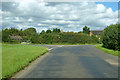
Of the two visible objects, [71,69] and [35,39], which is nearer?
[71,69]

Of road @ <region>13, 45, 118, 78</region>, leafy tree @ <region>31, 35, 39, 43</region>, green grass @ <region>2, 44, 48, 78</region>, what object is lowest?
road @ <region>13, 45, 118, 78</region>

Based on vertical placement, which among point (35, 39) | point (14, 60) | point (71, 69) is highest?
point (35, 39)

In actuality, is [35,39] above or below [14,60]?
above

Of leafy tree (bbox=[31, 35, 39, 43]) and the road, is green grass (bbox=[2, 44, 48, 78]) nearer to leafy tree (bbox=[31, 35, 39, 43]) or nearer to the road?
the road

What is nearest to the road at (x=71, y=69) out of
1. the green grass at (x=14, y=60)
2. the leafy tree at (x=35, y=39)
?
the green grass at (x=14, y=60)

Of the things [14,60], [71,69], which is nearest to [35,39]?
[14,60]

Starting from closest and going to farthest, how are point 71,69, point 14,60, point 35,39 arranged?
point 71,69 → point 14,60 → point 35,39

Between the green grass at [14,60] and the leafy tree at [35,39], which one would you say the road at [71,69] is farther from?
the leafy tree at [35,39]

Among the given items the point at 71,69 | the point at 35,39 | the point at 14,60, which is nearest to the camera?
the point at 71,69

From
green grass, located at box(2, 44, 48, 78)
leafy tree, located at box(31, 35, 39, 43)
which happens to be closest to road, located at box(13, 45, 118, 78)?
green grass, located at box(2, 44, 48, 78)

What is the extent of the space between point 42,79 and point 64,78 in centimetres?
99

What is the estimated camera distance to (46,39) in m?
49.8

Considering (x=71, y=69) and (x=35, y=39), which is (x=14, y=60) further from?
(x=35, y=39)

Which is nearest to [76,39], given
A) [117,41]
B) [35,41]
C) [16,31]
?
[35,41]
